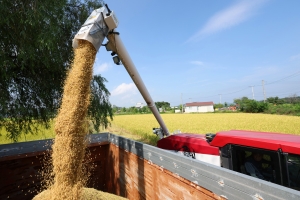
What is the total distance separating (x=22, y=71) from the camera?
3967 millimetres

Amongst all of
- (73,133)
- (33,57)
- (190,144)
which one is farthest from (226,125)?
(73,133)

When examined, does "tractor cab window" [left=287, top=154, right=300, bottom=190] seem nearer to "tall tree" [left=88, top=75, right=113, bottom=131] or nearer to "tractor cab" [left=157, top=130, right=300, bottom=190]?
"tractor cab" [left=157, top=130, right=300, bottom=190]

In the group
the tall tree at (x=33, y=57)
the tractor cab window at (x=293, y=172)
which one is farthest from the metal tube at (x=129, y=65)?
the tractor cab window at (x=293, y=172)

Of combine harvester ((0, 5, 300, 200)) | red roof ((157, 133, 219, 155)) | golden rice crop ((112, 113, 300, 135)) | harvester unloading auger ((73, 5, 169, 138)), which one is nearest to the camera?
combine harvester ((0, 5, 300, 200))

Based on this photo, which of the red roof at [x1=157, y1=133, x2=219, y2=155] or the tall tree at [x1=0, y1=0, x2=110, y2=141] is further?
the tall tree at [x1=0, y1=0, x2=110, y2=141]

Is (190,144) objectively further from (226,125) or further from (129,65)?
(226,125)

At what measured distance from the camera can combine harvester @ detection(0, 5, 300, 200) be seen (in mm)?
1188

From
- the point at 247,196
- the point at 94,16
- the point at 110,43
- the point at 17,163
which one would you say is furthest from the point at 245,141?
the point at 17,163

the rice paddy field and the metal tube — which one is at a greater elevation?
the metal tube

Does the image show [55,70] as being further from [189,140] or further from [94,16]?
[189,140]

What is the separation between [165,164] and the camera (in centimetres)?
177

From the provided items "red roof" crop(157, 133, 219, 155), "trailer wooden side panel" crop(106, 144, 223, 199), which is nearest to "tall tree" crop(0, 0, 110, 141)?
"trailer wooden side panel" crop(106, 144, 223, 199)

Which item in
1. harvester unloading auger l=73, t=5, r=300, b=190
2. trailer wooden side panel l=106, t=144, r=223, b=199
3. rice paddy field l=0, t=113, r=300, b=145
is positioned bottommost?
rice paddy field l=0, t=113, r=300, b=145

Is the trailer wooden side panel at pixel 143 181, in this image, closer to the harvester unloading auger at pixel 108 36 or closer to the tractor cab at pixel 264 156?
the tractor cab at pixel 264 156
